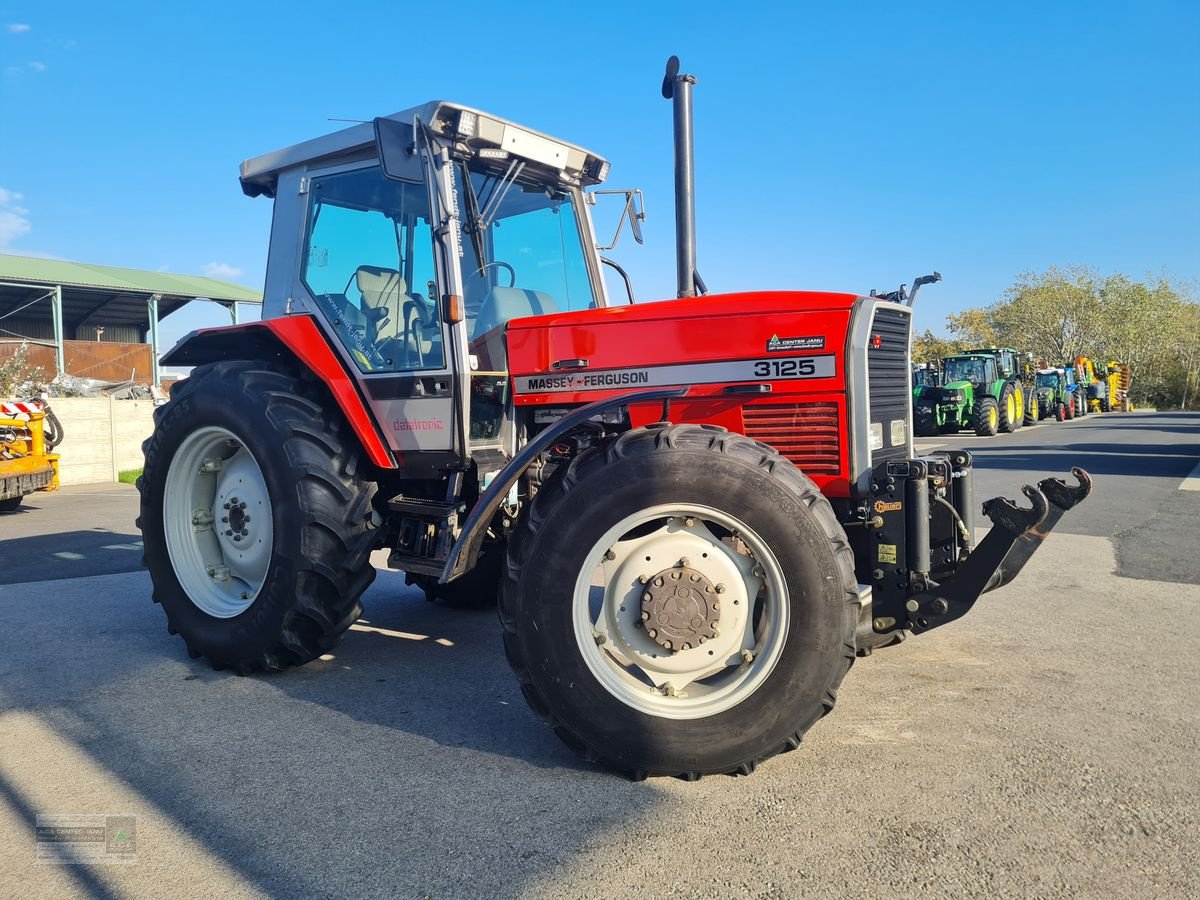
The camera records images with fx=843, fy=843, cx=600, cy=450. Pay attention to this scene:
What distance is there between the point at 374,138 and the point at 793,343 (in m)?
2.26

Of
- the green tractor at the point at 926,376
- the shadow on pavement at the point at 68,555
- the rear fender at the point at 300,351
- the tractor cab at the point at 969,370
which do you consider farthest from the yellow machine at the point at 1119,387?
the rear fender at the point at 300,351

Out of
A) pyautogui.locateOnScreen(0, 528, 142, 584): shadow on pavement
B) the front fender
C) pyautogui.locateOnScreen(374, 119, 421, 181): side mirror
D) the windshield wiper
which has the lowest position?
pyautogui.locateOnScreen(0, 528, 142, 584): shadow on pavement

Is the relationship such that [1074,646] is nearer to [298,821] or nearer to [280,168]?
[298,821]

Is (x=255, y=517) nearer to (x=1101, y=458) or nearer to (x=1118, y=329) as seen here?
(x=1101, y=458)

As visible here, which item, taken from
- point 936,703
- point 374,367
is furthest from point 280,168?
point 936,703

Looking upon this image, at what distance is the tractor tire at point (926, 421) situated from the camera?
24.3 meters

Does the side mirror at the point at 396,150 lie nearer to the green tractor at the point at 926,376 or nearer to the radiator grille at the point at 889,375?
the radiator grille at the point at 889,375

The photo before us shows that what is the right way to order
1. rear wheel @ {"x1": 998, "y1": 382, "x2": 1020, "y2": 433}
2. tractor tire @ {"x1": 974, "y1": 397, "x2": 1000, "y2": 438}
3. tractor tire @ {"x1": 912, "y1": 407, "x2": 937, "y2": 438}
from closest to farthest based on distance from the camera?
tractor tire @ {"x1": 974, "y1": 397, "x2": 1000, "y2": 438}
tractor tire @ {"x1": 912, "y1": 407, "x2": 937, "y2": 438}
rear wheel @ {"x1": 998, "y1": 382, "x2": 1020, "y2": 433}

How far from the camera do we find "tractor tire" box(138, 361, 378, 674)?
3.87 metres

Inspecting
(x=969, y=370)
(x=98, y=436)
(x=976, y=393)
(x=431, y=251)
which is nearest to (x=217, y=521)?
(x=431, y=251)

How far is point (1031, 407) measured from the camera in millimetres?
Result: 30234

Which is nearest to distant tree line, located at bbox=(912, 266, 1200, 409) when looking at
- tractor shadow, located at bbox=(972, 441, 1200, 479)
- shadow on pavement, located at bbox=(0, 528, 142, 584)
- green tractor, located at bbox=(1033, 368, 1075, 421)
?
green tractor, located at bbox=(1033, 368, 1075, 421)

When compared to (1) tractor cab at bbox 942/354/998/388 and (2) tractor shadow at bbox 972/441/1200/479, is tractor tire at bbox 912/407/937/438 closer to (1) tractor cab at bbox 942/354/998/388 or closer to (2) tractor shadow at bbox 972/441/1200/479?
(1) tractor cab at bbox 942/354/998/388

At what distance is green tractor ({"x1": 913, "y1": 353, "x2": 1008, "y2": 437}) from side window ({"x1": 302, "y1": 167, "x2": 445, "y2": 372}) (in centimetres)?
2227
